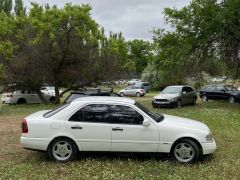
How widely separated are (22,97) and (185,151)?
80.2ft

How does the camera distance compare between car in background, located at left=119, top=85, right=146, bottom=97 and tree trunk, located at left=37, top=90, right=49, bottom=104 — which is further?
car in background, located at left=119, top=85, right=146, bottom=97

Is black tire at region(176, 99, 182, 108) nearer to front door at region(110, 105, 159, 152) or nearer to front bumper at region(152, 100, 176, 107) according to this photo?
front bumper at region(152, 100, 176, 107)

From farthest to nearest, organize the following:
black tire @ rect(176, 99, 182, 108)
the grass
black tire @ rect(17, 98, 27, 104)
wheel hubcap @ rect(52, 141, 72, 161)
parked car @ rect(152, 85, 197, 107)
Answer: black tire @ rect(17, 98, 27, 104) < black tire @ rect(176, 99, 182, 108) < parked car @ rect(152, 85, 197, 107) < wheel hubcap @ rect(52, 141, 72, 161) < the grass

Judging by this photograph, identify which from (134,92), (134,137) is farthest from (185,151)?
(134,92)

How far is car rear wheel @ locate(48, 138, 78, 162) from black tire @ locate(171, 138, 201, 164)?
227cm

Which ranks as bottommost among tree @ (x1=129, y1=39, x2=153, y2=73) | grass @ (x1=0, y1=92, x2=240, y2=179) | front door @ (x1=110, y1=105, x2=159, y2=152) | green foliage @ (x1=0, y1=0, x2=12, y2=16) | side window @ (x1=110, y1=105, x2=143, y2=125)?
grass @ (x1=0, y1=92, x2=240, y2=179)

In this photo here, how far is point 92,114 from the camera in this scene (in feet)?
28.6

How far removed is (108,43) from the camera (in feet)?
101

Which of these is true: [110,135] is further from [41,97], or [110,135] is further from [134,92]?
[134,92]

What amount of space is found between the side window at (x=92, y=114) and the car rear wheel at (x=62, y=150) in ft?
1.77

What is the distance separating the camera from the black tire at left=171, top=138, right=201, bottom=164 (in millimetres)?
8555

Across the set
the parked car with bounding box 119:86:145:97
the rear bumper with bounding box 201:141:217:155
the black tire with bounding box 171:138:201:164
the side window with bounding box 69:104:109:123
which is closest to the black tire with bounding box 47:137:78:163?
the side window with bounding box 69:104:109:123

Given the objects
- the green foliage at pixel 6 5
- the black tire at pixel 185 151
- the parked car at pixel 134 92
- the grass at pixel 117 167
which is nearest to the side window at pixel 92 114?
the grass at pixel 117 167

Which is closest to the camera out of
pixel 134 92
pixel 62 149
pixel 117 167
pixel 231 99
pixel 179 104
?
pixel 117 167
